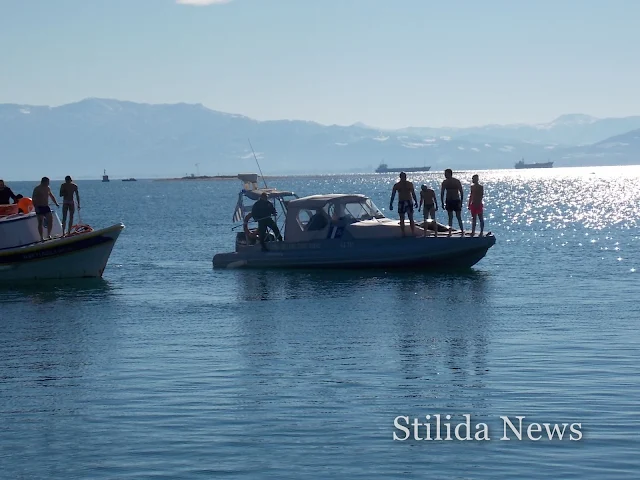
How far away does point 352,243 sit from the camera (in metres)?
29.2

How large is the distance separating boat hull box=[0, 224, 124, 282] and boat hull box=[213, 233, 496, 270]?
4503mm

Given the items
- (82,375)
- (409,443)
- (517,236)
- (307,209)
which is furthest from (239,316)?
(517,236)

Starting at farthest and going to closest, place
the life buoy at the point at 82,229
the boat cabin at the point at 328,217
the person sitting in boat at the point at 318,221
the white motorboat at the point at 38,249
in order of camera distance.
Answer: the person sitting in boat at the point at 318,221 → the boat cabin at the point at 328,217 → the life buoy at the point at 82,229 → the white motorboat at the point at 38,249

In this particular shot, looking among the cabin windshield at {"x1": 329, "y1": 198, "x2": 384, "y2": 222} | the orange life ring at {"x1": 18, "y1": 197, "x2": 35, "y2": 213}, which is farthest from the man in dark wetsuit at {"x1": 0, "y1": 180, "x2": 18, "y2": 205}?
the cabin windshield at {"x1": 329, "y1": 198, "x2": 384, "y2": 222}

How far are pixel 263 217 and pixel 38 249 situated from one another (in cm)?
622

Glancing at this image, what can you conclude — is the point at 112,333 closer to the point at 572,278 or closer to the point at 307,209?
the point at 307,209

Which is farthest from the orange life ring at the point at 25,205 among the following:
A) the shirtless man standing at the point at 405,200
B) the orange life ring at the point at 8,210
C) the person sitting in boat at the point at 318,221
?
the shirtless man standing at the point at 405,200

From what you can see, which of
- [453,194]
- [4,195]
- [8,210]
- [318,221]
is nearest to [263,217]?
[318,221]

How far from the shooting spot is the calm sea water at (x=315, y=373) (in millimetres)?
11352

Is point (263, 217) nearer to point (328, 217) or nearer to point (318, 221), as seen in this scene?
point (318, 221)

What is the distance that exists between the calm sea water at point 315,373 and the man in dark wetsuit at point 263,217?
202cm

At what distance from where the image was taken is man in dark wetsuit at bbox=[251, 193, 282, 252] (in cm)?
3044

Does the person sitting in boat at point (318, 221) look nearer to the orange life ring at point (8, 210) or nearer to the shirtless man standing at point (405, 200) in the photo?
the shirtless man standing at point (405, 200)

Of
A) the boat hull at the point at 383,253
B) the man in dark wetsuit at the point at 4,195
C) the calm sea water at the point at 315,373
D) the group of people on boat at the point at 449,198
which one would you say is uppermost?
the man in dark wetsuit at the point at 4,195
